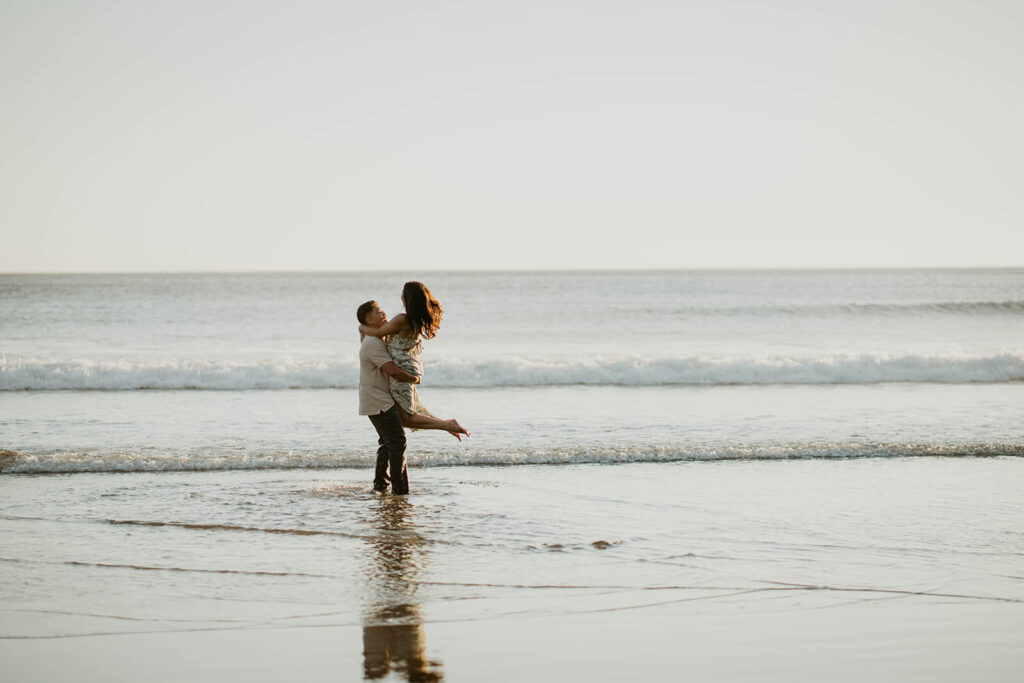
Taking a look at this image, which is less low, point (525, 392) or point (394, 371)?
point (525, 392)

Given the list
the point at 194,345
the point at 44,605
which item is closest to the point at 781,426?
the point at 44,605

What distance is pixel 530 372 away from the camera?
18.4 meters

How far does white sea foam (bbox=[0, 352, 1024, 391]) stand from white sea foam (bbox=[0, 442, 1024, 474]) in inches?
291

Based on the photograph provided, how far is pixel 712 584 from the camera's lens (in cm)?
576

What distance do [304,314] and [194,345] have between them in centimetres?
1276

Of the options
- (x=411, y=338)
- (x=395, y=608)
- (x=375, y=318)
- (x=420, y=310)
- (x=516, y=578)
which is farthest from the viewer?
(x=375, y=318)

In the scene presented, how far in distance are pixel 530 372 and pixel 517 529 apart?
11.3 metres

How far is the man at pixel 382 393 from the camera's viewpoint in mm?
8219

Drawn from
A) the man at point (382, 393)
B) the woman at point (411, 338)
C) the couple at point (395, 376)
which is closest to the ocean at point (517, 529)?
the man at point (382, 393)

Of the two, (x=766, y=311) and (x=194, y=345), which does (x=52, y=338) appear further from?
(x=766, y=311)

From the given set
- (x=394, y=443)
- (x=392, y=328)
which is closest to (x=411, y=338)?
(x=392, y=328)

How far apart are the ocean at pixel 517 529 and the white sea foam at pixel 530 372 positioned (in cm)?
9

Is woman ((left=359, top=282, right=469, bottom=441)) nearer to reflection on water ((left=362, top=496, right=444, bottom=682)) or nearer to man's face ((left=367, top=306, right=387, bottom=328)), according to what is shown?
man's face ((left=367, top=306, right=387, bottom=328))

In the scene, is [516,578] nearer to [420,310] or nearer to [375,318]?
[420,310]
